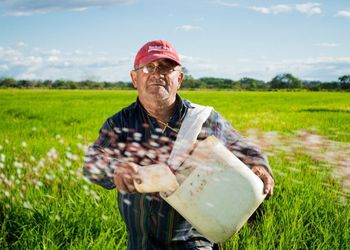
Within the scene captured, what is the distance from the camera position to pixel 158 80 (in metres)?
2.10

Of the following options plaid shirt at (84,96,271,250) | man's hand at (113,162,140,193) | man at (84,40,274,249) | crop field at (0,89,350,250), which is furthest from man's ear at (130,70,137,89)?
crop field at (0,89,350,250)

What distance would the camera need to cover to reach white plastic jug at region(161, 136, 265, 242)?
1.64 metres

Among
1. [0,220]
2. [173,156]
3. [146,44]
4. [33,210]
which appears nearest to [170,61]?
[146,44]

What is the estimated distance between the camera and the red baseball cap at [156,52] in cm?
211

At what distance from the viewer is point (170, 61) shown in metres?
2.16

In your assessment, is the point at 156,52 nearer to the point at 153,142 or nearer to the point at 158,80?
the point at 158,80

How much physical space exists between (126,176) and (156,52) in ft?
2.40

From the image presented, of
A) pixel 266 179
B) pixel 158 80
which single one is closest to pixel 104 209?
pixel 158 80

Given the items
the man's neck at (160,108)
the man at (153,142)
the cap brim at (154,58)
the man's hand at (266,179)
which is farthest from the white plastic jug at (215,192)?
the cap brim at (154,58)

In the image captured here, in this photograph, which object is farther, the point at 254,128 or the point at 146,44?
the point at 254,128

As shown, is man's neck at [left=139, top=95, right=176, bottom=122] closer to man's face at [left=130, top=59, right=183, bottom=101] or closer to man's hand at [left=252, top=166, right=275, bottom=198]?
man's face at [left=130, top=59, right=183, bottom=101]

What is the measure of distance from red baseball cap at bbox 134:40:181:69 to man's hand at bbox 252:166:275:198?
0.62 m

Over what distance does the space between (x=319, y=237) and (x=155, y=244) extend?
102 centimetres

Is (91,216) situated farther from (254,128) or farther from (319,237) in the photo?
(254,128)
